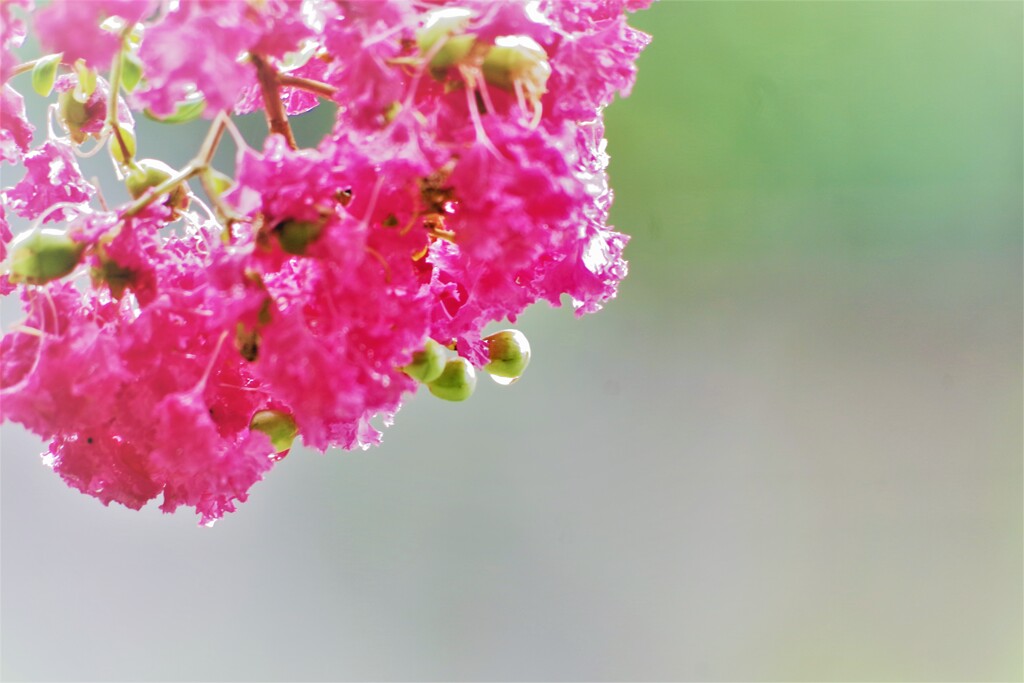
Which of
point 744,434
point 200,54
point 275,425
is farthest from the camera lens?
point 744,434

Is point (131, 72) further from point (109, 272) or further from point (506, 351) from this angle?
point (506, 351)

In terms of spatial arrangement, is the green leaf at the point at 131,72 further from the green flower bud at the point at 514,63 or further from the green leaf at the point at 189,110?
→ the green flower bud at the point at 514,63

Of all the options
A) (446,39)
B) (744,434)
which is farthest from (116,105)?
(744,434)

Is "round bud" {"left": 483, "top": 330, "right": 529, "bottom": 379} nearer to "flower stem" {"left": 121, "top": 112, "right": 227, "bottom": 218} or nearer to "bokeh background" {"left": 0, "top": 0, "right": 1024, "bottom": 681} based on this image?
"flower stem" {"left": 121, "top": 112, "right": 227, "bottom": 218}

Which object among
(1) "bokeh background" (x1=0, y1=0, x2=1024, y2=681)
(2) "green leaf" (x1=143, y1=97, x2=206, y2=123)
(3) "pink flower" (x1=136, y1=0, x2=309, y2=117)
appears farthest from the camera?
(1) "bokeh background" (x1=0, y1=0, x2=1024, y2=681)

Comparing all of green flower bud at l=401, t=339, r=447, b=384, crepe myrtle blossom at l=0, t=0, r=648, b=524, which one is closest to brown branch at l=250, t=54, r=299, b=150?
crepe myrtle blossom at l=0, t=0, r=648, b=524
